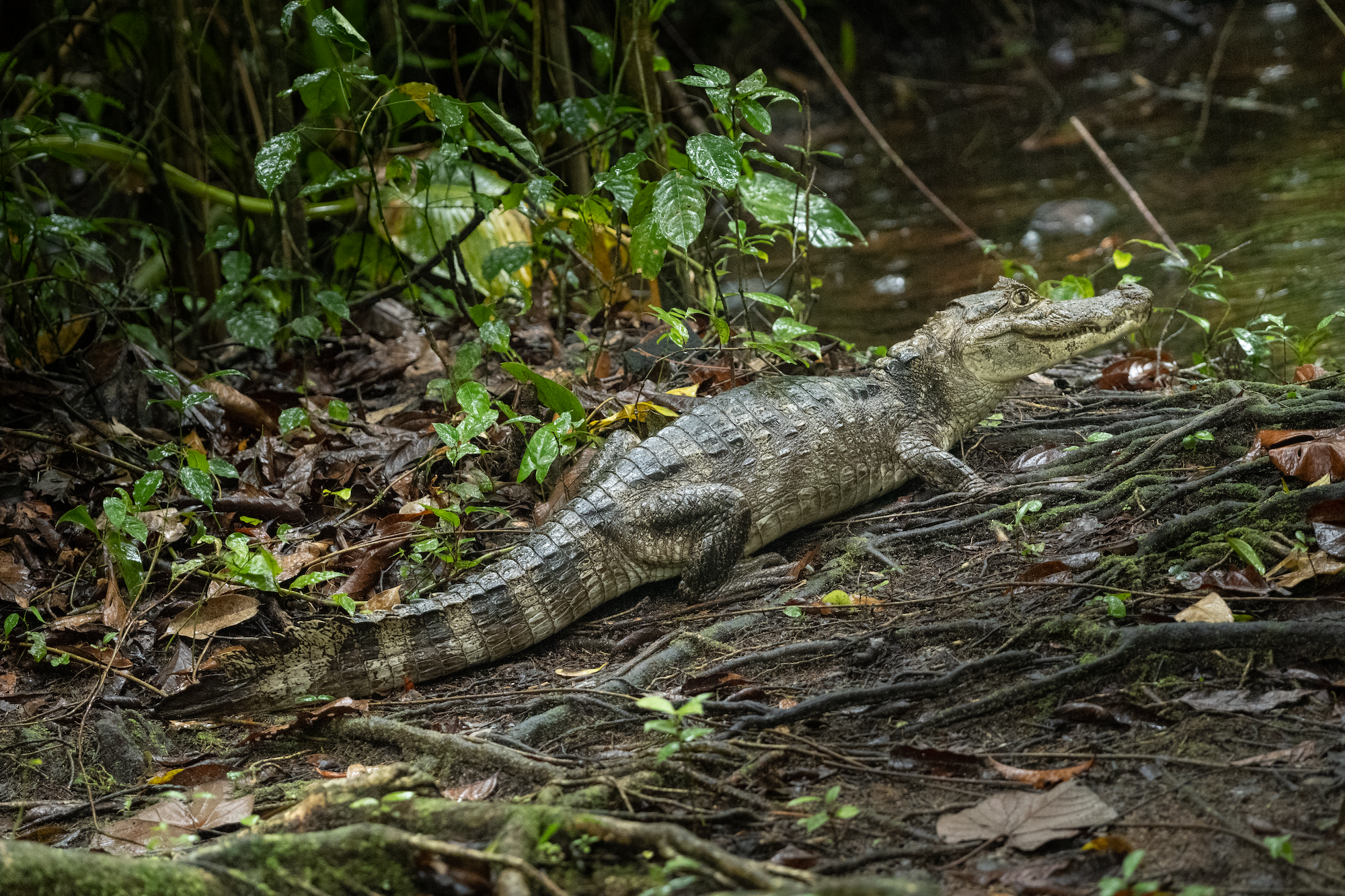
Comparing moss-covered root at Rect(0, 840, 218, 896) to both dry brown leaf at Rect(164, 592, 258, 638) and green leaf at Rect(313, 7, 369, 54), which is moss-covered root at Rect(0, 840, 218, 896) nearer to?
dry brown leaf at Rect(164, 592, 258, 638)

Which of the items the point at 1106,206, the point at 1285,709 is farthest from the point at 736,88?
the point at 1106,206

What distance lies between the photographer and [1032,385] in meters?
5.28

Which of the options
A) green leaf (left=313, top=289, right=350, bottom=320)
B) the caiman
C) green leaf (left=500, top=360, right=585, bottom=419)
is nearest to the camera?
the caiman

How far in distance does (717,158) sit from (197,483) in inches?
89.0

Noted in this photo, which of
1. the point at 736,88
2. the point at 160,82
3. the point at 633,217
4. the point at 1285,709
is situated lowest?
the point at 1285,709

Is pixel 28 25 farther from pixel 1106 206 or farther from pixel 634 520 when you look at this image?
pixel 1106 206

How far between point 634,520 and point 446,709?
3.29 feet

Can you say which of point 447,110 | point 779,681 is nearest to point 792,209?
point 447,110

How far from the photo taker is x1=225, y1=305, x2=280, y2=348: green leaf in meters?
4.97

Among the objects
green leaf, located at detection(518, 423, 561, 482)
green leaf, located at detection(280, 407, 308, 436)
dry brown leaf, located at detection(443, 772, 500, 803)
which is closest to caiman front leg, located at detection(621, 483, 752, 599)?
green leaf, located at detection(518, 423, 561, 482)

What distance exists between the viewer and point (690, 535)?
149 inches

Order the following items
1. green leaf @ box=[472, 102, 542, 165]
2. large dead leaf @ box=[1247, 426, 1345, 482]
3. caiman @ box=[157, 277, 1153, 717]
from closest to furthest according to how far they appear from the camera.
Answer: large dead leaf @ box=[1247, 426, 1345, 482] < caiman @ box=[157, 277, 1153, 717] < green leaf @ box=[472, 102, 542, 165]

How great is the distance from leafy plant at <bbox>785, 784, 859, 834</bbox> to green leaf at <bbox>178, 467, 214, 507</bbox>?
2.48 m

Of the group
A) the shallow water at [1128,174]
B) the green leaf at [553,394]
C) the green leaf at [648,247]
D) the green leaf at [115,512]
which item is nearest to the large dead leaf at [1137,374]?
the shallow water at [1128,174]
